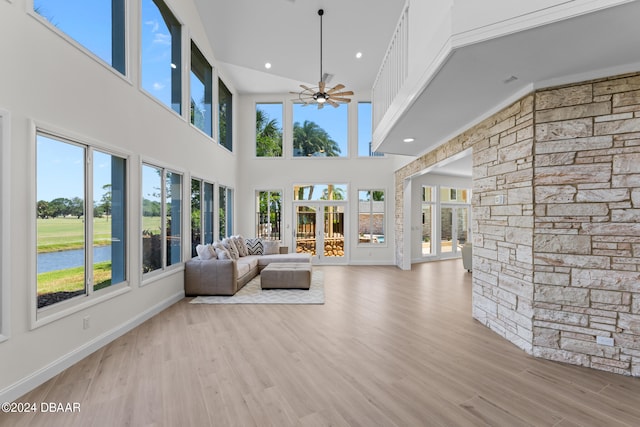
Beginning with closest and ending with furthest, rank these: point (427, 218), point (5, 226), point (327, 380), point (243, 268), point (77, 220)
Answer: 1. point (5, 226)
2. point (327, 380)
3. point (77, 220)
4. point (243, 268)
5. point (427, 218)

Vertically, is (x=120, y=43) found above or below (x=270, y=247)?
above

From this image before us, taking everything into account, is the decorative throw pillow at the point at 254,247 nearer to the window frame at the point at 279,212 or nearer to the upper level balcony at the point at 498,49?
the window frame at the point at 279,212

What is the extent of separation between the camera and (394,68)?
164 inches

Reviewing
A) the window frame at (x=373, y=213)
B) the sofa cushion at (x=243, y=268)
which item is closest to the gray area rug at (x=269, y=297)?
the sofa cushion at (x=243, y=268)

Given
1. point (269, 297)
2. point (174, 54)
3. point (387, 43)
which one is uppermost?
point (387, 43)

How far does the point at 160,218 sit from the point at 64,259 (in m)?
1.76

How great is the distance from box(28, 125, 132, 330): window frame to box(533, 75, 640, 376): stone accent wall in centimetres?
457

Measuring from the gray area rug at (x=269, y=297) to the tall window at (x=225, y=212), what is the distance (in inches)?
86.5

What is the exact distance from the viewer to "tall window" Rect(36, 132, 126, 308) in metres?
2.66

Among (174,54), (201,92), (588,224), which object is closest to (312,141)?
(201,92)

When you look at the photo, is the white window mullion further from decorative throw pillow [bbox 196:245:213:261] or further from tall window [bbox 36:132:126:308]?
decorative throw pillow [bbox 196:245:213:261]

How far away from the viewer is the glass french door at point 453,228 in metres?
9.70

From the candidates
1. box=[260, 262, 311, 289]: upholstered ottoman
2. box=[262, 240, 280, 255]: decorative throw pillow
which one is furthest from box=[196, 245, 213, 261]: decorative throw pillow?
box=[262, 240, 280, 255]: decorative throw pillow

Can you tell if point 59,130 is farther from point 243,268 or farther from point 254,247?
point 254,247
